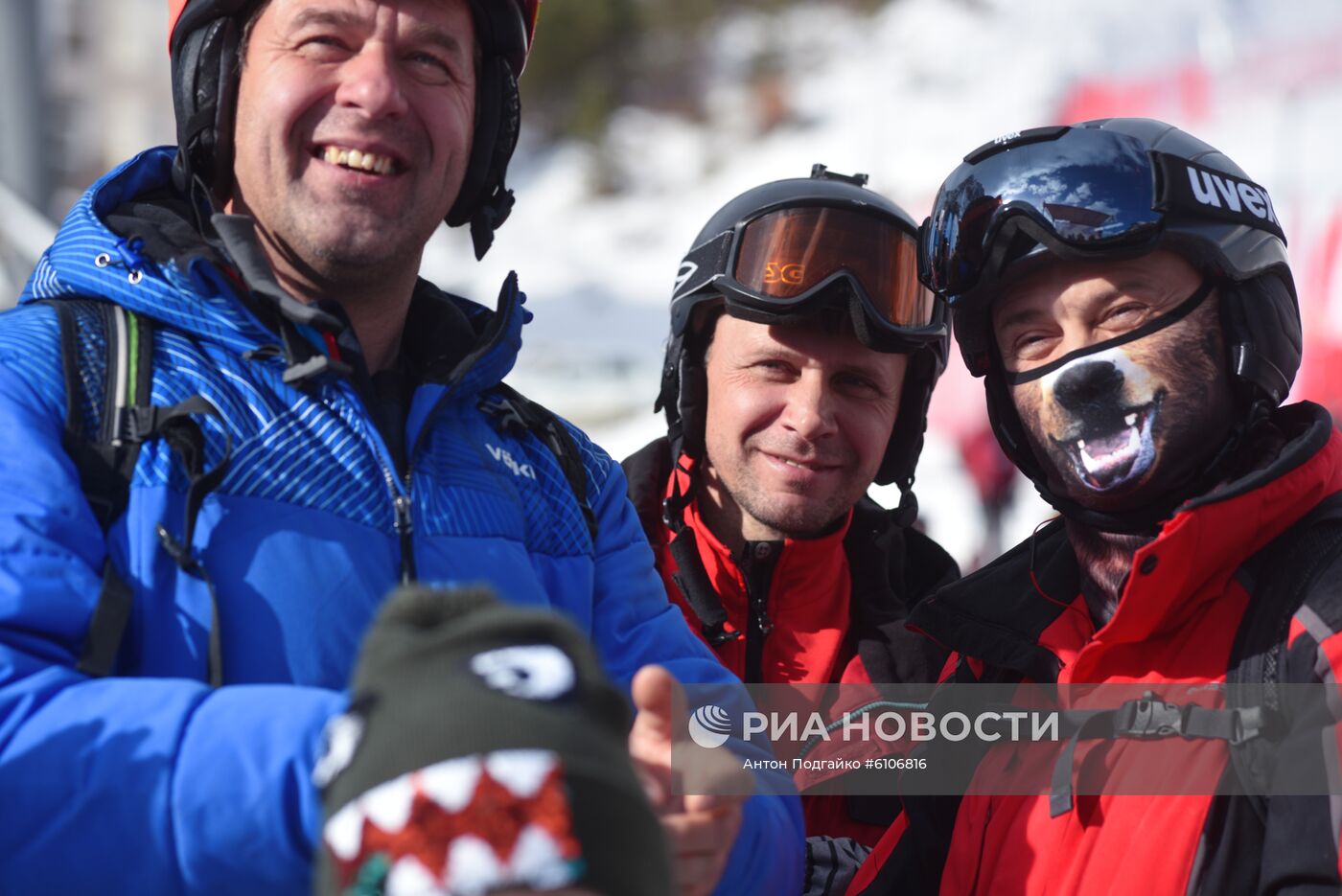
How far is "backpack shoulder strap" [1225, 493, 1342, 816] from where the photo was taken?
250cm

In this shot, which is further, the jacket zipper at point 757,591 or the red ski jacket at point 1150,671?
the jacket zipper at point 757,591

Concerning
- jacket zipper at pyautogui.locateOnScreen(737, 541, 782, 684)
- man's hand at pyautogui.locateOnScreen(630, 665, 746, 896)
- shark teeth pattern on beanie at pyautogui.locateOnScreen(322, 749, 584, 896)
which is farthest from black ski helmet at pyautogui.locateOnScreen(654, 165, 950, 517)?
shark teeth pattern on beanie at pyautogui.locateOnScreen(322, 749, 584, 896)

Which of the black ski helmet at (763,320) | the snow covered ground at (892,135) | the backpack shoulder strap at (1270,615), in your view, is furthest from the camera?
the snow covered ground at (892,135)

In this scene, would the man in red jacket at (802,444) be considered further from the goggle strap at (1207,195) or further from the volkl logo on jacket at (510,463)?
the volkl logo on jacket at (510,463)

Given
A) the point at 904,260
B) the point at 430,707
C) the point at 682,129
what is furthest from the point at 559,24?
the point at 430,707

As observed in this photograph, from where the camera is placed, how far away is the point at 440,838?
147 cm

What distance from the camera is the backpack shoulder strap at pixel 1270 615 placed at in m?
2.50

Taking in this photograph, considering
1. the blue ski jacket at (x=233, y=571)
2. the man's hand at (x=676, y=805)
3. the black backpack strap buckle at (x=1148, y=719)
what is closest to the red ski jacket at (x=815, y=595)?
the black backpack strap buckle at (x=1148, y=719)

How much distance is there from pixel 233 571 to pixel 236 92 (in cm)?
109

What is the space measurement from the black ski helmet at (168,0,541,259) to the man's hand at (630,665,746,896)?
1477mm

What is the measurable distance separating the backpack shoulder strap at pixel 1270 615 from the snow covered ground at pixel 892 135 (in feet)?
39.5

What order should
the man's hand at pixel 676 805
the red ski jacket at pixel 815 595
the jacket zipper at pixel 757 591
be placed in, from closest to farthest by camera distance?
the man's hand at pixel 676 805 < the red ski jacket at pixel 815 595 < the jacket zipper at pixel 757 591

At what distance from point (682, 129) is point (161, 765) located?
46.1m

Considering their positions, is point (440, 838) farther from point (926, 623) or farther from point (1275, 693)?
point (926, 623)
